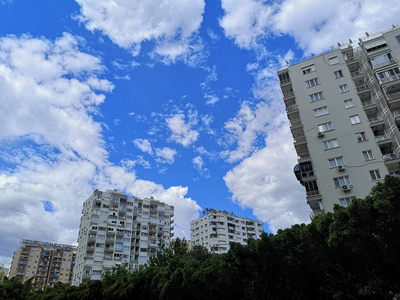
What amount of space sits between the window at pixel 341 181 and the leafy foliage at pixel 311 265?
17163mm

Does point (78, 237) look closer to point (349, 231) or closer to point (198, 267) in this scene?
point (198, 267)

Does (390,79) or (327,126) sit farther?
(327,126)

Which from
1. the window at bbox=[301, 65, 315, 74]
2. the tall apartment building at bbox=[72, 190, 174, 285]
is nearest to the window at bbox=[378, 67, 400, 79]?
the window at bbox=[301, 65, 315, 74]

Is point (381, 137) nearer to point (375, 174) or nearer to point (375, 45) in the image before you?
point (375, 174)

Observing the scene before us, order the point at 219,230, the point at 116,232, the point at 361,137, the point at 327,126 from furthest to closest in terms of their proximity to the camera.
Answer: the point at 219,230 < the point at 116,232 < the point at 327,126 < the point at 361,137

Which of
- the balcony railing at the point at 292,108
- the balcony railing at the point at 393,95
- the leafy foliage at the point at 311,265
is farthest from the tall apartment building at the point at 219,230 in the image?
the leafy foliage at the point at 311,265

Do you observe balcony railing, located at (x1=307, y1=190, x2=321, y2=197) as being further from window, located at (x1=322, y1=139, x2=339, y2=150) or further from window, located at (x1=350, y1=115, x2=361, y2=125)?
window, located at (x1=350, y1=115, x2=361, y2=125)

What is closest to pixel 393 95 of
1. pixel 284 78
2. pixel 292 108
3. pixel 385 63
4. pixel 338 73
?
pixel 385 63

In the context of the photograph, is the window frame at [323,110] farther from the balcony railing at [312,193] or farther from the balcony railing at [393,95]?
the balcony railing at [312,193]

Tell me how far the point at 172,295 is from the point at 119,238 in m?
51.7

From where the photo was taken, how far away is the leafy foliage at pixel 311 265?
33.8 feet

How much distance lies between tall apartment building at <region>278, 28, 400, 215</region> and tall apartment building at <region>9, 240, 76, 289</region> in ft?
369

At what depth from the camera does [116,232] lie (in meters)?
65.9

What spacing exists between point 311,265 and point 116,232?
194 ft
